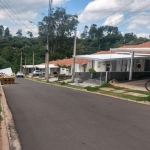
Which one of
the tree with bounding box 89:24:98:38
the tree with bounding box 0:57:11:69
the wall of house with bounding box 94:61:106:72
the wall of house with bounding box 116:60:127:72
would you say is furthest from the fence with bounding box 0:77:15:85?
the tree with bounding box 89:24:98:38

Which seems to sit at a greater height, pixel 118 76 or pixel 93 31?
pixel 93 31

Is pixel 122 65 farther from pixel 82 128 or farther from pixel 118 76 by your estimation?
pixel 82 128

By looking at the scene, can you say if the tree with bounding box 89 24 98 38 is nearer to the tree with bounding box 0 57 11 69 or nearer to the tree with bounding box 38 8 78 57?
the tree with bounding box 38 8 78 57

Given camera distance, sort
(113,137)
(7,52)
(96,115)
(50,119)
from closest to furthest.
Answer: (113,137), (50,119), (96,115), (7,52)

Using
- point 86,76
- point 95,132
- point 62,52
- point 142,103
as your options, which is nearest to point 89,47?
point 62,52

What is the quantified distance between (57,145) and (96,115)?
393 cm

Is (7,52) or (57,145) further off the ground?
(7,52)

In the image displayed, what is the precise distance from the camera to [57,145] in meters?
6.54

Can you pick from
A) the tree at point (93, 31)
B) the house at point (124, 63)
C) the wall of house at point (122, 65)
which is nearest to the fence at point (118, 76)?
the house at point (124, 63)

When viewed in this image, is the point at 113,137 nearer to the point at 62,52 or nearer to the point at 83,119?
the point at 83,119

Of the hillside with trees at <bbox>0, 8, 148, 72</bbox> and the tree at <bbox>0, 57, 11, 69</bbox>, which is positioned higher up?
the hillside with trees at <bbox>0, 8, 148, 72</bbox>

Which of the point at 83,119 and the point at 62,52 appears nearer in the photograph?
the point at 83,119

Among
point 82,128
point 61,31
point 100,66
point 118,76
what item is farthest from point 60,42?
point 82,128

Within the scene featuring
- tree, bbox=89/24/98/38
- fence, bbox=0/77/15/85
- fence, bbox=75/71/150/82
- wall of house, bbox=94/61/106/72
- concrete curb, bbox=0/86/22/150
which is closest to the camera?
concrete curb, bbox=0/86/22/150
